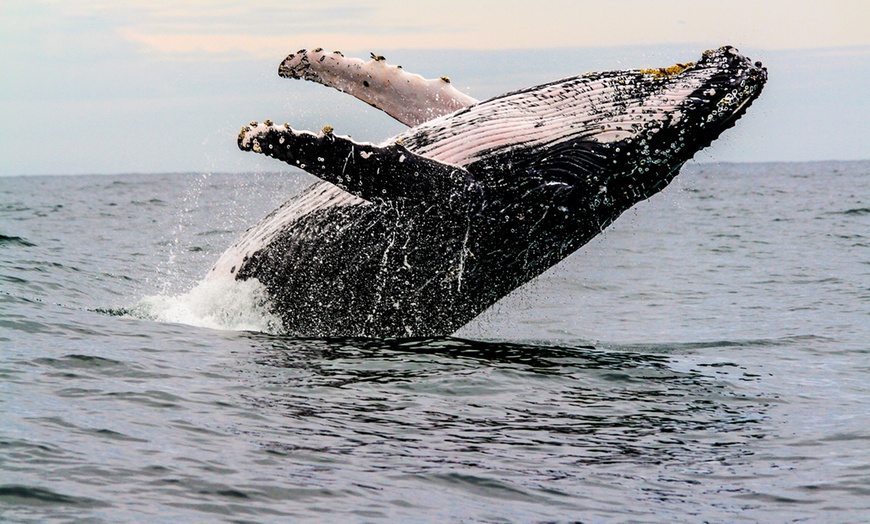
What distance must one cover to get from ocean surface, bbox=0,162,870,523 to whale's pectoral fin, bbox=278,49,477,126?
2.47 meters

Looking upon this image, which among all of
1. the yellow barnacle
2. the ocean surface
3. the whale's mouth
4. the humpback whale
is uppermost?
the yellow barnacle

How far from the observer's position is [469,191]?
9211 mm

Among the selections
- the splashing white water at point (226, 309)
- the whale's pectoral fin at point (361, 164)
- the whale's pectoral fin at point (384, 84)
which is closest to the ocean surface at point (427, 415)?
the splashing white water at point (226, 309)

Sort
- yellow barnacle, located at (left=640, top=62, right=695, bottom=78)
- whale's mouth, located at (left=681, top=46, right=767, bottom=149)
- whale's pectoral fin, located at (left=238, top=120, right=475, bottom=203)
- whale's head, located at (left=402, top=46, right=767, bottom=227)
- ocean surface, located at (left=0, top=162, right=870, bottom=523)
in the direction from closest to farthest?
ocean surface, located at (left=0, top=162, right=870, bottom=523), whale's pectoral fin, located at (left=238, top=120, right=475, bottom=203), whale's mouth, located at (left=681, top=46, right=767, bottom=149), whale's head, located at (left=402, top=46, right=767, bottom=227), yellow barnacle, located at (left=640, top=62, right=695, bottom=78)

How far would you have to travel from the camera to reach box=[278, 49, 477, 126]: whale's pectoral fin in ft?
35.8

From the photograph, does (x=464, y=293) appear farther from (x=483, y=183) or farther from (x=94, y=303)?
(x=94, y=303)

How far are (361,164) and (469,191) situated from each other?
109 centimetres

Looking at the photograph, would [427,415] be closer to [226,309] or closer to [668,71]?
[226,309]

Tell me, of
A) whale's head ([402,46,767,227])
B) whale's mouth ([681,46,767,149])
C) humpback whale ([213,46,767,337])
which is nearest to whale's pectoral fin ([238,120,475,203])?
humpback whale ([213,46,767,337])

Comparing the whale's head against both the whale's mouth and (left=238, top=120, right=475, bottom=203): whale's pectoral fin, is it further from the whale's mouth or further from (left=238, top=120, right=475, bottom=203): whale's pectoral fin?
(left=238, top=120, right=475, bottom=203): whale's pectoral fin

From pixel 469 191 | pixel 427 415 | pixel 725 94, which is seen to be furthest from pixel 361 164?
pixel 725 94

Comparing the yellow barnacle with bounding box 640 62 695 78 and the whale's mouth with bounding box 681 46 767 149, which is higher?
the yellow barnacle with bounding box 640 62 695 78

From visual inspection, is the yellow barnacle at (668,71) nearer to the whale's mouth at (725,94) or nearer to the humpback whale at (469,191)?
the humpback whale at (469,191)

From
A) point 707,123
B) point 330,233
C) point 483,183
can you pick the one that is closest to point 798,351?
point 707,123
